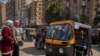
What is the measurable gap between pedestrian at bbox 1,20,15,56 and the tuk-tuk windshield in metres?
6.04

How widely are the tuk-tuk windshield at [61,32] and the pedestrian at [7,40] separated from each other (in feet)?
19.8

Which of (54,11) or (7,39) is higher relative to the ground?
(54,11)

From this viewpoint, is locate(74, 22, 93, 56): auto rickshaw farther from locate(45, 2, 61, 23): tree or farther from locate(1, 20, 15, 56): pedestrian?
locate(45, 2, 61, 23): tree

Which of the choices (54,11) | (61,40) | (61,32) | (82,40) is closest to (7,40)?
(61,40)

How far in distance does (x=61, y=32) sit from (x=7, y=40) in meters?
6.57

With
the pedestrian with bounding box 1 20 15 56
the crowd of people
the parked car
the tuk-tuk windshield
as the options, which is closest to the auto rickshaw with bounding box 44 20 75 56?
the tuk-tuk windshield

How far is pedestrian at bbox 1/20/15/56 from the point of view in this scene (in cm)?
870

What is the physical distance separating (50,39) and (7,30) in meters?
6.63

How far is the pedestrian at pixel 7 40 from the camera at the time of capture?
28.6ft

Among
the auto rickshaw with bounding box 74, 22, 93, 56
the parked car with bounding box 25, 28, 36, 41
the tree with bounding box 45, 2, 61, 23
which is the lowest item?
the parked car with bounding box 25, 28, 36, 41

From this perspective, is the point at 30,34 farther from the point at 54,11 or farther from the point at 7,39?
the point at 7,39

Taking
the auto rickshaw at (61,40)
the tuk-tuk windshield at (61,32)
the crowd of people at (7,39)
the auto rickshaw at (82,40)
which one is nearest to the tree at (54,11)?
A: the auto rickshaw at (82,40)

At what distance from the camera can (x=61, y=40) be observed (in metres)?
14.6

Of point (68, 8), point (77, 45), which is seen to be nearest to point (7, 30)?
point (77, 45)
